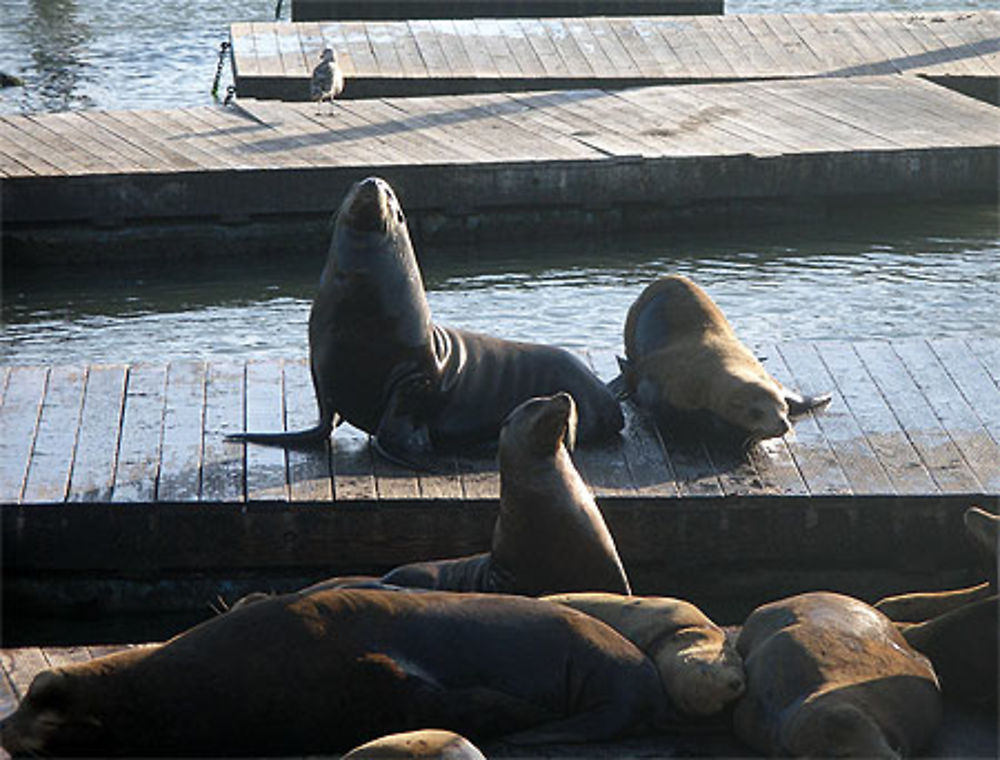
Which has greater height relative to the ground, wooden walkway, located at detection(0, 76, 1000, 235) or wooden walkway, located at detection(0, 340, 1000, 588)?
wooden walkway, located at detection(0, 340, 1000, 588)

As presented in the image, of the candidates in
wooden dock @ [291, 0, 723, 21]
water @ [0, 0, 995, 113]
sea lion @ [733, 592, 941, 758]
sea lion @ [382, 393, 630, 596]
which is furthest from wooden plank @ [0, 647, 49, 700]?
wooden dock @ [291, 0, 723, 21]

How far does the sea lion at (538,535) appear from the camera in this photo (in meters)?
5.28

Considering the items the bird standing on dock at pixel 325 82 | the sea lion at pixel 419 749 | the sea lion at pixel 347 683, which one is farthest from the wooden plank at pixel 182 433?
the bird standing on dock at pixel 325 82

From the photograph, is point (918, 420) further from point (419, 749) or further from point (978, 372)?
point (419, 749)

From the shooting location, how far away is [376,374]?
21.5 feet

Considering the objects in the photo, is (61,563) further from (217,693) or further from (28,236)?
(28,236)

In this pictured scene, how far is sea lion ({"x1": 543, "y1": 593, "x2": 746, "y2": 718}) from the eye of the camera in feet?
14.3

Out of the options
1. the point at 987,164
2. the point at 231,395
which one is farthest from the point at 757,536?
the point at 987,164

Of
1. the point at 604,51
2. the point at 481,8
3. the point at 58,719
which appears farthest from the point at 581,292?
the point at 481,8

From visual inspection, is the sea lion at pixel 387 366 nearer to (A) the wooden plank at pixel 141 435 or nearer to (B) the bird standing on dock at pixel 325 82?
(A) the wooden plank at pixel 141 435

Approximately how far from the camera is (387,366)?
654 centimetres

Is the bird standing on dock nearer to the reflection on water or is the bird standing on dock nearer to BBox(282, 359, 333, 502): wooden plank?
the reflection on water

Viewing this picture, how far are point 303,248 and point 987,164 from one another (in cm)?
398

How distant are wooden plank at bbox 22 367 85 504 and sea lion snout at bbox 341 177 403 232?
1.16m
